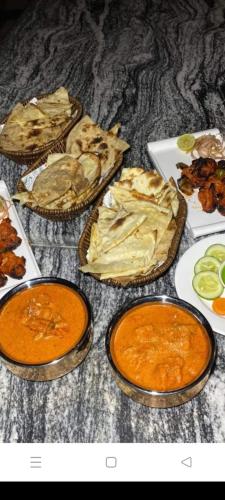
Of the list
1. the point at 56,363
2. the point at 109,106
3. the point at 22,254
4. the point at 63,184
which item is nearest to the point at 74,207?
the point at 63,184

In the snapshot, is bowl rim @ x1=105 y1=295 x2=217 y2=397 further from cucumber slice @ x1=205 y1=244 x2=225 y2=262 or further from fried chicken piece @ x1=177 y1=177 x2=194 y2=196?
fried chicken piece @ x1=177 y1=177 x2=194 y2=196

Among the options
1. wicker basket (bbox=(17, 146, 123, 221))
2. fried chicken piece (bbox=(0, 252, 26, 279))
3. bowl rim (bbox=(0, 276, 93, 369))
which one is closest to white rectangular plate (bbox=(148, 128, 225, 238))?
wicker basket (bbox=(17, 146, 123, 221))

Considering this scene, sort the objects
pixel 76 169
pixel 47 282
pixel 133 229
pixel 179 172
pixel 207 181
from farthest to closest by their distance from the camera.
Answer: pixel 179 172 → pixel 207 181 → pixel 76 169 → pixel 133 229 → pixel 47 282

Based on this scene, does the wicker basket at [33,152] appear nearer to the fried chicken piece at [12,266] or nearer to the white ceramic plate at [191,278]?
the fried chicken piece at [12,266]

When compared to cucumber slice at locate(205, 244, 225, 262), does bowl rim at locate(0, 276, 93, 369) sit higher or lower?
lower

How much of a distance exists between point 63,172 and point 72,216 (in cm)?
26

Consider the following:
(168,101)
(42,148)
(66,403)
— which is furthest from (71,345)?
(168,101)

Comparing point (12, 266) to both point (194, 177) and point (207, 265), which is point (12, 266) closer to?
point (207, 265)

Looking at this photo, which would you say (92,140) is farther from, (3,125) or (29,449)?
(29,449)

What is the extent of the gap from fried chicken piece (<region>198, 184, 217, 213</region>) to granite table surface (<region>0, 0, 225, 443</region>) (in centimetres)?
19

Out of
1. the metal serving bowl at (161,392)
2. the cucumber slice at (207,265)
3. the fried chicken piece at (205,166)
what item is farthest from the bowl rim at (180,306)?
the fried chicken piece at (205,166)

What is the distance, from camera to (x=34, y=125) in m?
3.62

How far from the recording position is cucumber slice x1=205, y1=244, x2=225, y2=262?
2.86 m

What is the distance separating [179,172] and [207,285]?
3.41 feet
